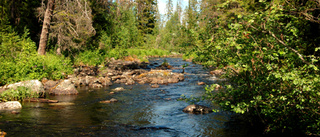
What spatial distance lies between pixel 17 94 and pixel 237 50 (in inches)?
342

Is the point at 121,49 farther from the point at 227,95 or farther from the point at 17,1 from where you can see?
the point at 227,95

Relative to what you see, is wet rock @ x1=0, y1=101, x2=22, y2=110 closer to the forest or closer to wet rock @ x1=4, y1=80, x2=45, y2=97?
wet rock @ x1=4, y1=80, x2=45, y2=97

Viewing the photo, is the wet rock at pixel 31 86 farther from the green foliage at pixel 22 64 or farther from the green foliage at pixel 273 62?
the green foliage at pixel 273 62

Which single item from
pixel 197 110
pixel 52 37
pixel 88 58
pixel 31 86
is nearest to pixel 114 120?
pixel 197 110

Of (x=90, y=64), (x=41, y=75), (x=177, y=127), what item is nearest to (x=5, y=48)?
(x=41, y=75)

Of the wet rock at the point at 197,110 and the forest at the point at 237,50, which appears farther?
the wet rock at the point at 197,110

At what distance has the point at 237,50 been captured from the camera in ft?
19.0

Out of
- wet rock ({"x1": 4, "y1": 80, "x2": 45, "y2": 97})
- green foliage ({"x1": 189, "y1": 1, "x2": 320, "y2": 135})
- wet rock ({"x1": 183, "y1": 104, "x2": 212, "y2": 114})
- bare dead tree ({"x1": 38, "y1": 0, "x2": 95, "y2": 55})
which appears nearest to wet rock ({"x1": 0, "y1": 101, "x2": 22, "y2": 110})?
wet rock ({"x1": 4, "y1": 80, "x2": 45, "y2": 97})

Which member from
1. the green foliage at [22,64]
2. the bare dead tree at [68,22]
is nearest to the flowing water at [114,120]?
the green foliage at [22,64]

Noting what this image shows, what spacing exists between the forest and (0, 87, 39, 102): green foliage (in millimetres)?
1493

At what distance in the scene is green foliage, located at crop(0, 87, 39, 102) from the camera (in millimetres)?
9310

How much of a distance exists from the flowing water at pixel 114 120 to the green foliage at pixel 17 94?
0.49 m

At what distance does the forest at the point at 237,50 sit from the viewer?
483cm

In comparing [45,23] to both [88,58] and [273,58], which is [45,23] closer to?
[88,58]
